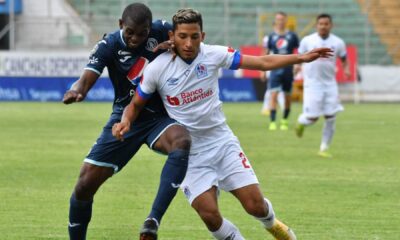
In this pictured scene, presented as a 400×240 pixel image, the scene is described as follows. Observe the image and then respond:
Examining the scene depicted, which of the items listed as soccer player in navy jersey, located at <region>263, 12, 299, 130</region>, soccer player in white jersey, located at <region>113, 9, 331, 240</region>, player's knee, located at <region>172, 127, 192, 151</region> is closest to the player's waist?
soccer player in white jersey, located at <region>113, 9, 331, 240</region>

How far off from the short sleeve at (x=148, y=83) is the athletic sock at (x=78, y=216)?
3.61 feet

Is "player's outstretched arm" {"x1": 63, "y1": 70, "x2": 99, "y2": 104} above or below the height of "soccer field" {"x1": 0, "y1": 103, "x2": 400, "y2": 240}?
above

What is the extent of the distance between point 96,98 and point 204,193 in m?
26.7

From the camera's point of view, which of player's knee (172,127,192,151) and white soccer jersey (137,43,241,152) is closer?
player's knee (172,127,192,151)

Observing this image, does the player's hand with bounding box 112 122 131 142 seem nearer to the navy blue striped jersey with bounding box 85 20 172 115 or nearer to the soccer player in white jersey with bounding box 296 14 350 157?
the navy blue striped jersey with bounding box 85 20 172 115

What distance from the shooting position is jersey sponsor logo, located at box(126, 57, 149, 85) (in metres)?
8.30

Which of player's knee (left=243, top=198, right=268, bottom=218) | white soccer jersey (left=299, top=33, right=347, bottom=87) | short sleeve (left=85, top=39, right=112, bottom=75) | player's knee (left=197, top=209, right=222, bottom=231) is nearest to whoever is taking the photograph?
player's knee (left=197, top=209, right=222, bottom=231)

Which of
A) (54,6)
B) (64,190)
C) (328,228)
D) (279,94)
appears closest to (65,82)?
(54,6)

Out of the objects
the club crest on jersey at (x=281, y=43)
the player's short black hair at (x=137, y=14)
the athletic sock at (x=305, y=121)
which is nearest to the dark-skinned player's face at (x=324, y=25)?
the athletic sock at (x=305, y=121)

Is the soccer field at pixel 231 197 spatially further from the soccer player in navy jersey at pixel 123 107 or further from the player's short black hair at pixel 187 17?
the player's short black hair at pixel 187 17

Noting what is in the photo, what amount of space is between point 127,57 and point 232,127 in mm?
14528

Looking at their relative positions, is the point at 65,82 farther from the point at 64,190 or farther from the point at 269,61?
the point at 269,61

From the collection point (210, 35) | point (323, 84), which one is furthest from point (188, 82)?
point (210, 35)

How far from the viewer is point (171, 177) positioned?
768 cm
